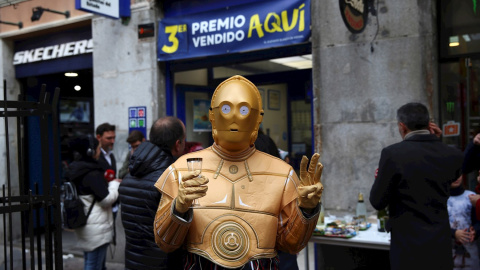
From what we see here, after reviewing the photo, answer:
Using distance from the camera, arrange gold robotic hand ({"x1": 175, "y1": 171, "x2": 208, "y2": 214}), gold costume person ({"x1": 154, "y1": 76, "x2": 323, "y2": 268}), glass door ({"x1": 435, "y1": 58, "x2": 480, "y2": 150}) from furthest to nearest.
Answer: glass door ({"x1": 435, "y1": 58, "x2": 480, "y2": 150}) < gold costume person ({"x1": 154, "y1": 76, "x2": 323, "y2": 268}) < gold robotic hand ({"x1": 175, "y1": 171, "x2": 208, "y2": 214})

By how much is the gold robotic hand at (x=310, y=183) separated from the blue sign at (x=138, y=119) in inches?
226

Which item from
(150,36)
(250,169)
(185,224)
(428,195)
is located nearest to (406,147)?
(428,195)

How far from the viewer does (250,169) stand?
2320mm

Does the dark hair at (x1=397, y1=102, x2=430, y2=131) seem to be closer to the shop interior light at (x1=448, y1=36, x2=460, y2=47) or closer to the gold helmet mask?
the gold helmet mask

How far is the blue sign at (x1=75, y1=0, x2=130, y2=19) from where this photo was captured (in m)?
6.80

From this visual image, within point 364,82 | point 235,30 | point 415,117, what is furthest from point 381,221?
point 235,30

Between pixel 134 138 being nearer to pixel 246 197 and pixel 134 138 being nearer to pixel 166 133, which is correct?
pixel 166 133

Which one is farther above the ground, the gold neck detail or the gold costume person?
the gold neck detail

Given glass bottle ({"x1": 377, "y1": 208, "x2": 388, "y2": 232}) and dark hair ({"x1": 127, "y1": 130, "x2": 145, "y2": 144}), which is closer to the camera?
glass bottle ({"x1": 377, "y1": 208, "x2": 388, "y2": 232})

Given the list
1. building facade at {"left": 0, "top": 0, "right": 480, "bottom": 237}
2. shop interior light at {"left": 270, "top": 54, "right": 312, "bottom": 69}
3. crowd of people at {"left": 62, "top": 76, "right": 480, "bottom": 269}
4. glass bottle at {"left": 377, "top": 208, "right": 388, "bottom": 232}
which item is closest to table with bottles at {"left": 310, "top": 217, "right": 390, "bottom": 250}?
glass bottle at {"left": 377, "top": 208, "right": 388, "bottom": 232}

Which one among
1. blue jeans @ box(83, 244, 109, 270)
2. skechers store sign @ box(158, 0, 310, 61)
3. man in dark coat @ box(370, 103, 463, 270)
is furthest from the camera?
skechers store sign @ box(158, 0, 310, 61)

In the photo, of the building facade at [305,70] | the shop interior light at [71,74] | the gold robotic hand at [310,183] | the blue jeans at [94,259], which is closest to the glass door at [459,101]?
the building facade at [305,70]

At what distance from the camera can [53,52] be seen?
29.4 feet

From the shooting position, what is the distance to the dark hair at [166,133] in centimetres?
336
